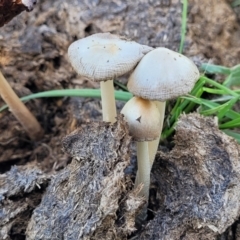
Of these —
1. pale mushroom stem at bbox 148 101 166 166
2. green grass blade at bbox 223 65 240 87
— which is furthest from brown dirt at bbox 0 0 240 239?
pale mushroom stem at bbox 148 101 166 166

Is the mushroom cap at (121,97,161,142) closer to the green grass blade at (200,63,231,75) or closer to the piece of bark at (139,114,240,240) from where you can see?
the piece of bark at (139,114,240,240)

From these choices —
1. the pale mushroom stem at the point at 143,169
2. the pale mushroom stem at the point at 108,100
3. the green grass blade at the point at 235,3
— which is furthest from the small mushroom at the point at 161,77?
the green grass blade at the point at 235,3

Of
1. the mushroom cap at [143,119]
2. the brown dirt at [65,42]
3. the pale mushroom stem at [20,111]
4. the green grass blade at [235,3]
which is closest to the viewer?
the mushroom cap at [143,119]

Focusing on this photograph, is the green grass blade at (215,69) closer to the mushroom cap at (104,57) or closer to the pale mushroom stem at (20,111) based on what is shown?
the mushroom cap at (104,57)

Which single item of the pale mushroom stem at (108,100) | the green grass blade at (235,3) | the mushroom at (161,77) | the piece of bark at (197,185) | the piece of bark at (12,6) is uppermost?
the piece of bark at (12,6)

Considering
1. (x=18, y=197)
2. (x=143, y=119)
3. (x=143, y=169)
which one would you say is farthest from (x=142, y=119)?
(x=18, y=197)

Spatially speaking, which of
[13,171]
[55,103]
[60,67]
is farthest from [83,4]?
[13,171]
